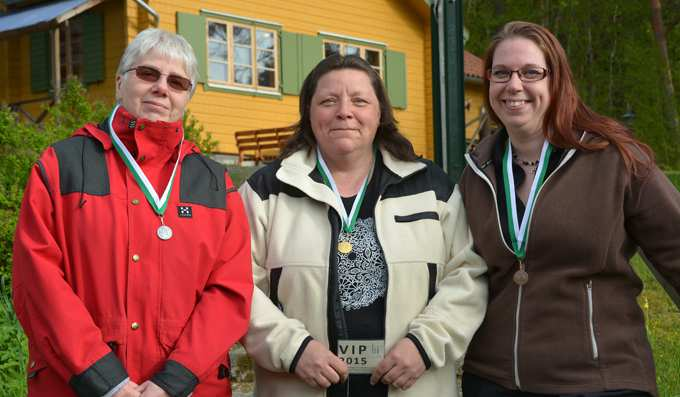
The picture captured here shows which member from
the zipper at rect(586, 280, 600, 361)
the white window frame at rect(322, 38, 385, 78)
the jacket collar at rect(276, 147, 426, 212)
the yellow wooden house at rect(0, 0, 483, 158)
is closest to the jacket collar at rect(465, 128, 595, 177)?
the jacket collar at rect(276, 147, 426, 212)

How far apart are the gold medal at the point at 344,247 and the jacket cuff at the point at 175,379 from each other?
843 mm

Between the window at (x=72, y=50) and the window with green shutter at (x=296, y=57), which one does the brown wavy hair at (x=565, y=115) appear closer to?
the window with green shutter at (x=296, y=57)

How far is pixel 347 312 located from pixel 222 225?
638mm

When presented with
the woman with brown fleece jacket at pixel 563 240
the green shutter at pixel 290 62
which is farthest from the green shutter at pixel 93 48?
the woman with brown fleece jacket at pixel 563 240

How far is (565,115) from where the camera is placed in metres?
3.30

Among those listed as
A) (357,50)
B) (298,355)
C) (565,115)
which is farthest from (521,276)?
(357,50)

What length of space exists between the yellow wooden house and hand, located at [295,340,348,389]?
Answer: 11.7 meters

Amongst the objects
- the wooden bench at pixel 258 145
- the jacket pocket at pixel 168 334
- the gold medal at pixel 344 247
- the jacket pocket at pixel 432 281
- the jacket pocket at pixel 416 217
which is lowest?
the jacket pocket at pixel 168 334

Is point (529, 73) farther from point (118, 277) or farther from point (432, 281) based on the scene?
point (118, 277)

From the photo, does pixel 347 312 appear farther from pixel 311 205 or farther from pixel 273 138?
pixel 273 138

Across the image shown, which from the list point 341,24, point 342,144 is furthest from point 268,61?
point 342,144

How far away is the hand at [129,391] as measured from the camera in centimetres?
285

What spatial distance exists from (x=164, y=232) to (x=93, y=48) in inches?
530

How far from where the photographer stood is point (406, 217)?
11.7ft
